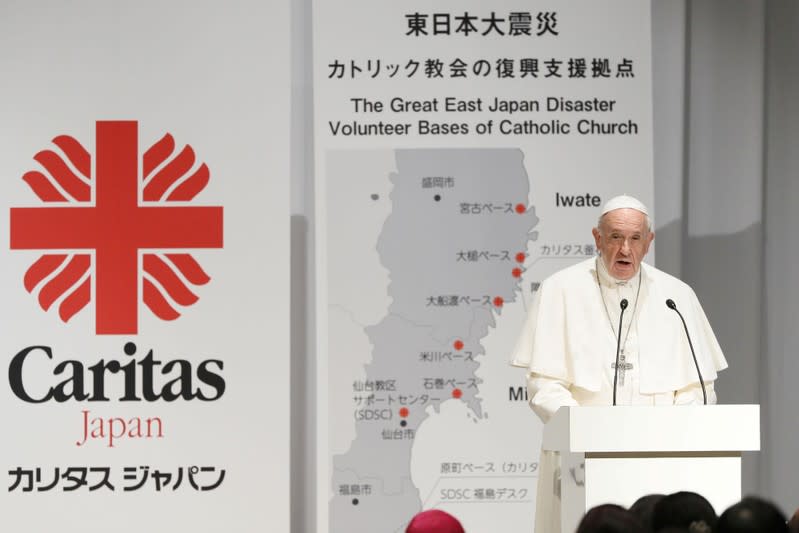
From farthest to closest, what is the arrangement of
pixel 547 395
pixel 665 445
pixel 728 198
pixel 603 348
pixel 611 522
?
pixel 728 198 → pixel 603 348 → pixel 547 395 → pixel 665 445 → pixel 611 522

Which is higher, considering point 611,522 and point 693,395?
point 611,522

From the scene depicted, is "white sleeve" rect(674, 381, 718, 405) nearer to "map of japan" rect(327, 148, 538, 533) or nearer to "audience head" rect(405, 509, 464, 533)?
"map of japan" rect(327, 148, 538, 533)

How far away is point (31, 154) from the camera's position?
4.98 m

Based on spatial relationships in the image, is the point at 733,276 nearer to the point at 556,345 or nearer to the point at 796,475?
the point at 796,475

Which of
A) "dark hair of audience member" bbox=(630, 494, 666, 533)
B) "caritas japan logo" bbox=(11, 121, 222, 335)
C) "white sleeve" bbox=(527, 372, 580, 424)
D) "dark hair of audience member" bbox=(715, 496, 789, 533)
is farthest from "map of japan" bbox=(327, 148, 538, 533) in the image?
"dark hair of audience member" bbox=(715, 496, 789, 533)

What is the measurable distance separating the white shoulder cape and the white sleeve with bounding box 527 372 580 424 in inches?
1.2

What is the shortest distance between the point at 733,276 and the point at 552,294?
1819 millimetres

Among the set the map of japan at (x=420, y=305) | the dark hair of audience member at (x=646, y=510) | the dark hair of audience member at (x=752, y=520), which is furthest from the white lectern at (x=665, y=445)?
the map of japan at (x=420, y=305)

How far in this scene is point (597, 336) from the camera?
3721mm

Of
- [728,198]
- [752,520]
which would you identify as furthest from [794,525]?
[728,198]

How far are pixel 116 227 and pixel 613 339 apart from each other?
2.33 meters

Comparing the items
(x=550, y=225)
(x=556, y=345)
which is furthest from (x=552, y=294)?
(x=550, y=225)

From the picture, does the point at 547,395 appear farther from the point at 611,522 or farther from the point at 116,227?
the point at 611,522

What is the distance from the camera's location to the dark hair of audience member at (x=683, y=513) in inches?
45.4
